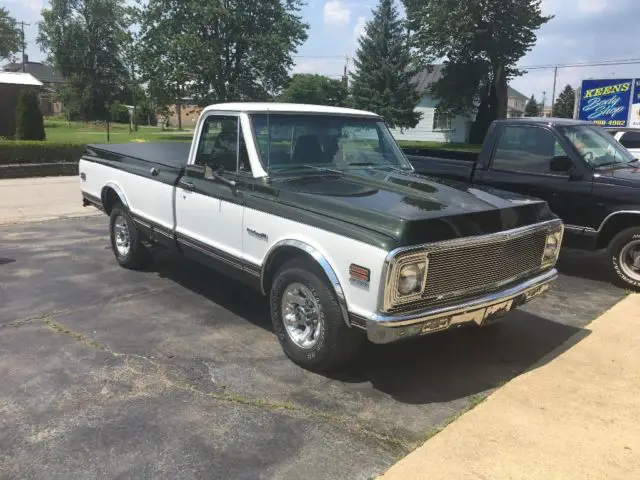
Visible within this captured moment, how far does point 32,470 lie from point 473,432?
2521 millimetres

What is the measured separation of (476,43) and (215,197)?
41.6 m

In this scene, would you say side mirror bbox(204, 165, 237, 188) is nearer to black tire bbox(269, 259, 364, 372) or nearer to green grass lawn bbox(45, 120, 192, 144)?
black tire bbox(269, 259, 364, 372)

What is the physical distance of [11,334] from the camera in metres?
4.88

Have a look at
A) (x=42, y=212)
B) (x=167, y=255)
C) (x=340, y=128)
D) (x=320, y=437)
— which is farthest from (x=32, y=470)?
(x=42, y=212)

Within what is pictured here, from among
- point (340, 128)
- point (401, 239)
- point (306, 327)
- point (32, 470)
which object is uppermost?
point (340, 128)

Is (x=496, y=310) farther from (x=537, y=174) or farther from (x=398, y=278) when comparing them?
(x=537, y=174)

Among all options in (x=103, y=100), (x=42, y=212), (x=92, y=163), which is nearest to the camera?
(x=92, y=163)

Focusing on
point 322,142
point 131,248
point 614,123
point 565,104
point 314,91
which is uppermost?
point 565,104

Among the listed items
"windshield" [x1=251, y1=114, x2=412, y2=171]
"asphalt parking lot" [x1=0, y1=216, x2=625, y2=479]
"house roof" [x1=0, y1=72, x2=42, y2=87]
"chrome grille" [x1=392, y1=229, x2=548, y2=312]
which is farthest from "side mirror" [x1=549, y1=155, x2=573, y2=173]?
"house roof" [x1=0, y1=72, x2=42, y2=87]

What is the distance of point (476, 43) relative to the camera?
42.0m

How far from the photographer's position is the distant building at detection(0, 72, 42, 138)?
20.9 metres

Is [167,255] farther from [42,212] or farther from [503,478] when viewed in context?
[503,478]

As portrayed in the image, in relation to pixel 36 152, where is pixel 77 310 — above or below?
below

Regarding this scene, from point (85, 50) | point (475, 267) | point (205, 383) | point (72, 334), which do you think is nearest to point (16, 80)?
point (72, 334)
